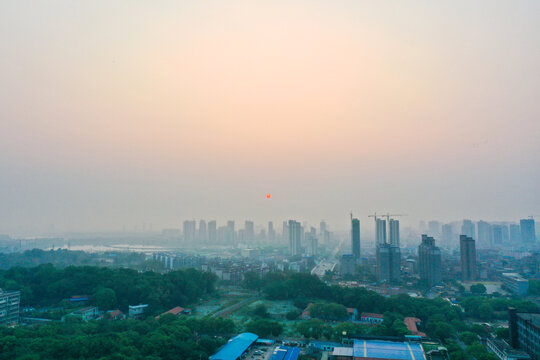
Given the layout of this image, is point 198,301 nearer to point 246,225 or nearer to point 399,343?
point 399,343

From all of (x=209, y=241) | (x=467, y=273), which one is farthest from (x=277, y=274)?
(x=209, y=241)

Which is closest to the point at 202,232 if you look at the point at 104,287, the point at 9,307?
the point at 104,287

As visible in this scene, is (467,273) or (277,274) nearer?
(277,274)

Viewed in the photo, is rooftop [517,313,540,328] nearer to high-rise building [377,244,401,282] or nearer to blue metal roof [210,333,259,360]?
blue metal roof [210,333,259,360]

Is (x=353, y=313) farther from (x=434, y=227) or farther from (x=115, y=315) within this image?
(x=434, y=227)

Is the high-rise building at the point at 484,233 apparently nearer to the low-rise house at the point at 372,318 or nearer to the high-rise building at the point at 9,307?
the low-rise house at the point at 372,318

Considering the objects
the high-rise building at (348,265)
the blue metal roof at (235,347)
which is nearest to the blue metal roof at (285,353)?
the blue metal roof at (235,347)
